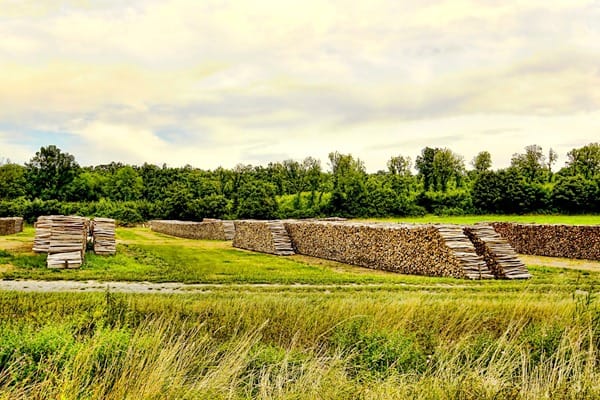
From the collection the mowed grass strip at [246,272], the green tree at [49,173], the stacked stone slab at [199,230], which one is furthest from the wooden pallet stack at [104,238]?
the green tree at [49,173]

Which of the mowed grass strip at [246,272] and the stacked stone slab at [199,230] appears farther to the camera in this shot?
the stacked stone slab at [199,230]

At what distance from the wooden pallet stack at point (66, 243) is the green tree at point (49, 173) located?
40.4 metres

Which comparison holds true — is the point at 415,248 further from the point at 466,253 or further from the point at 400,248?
the point at 466,253

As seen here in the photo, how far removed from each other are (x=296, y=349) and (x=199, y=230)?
34.0 m

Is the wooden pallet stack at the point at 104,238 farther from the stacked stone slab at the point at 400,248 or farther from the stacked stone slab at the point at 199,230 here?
the stacked stone slab at the point at 199,230

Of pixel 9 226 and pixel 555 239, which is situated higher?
pixel 9 226

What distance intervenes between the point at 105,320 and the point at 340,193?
45.3 m

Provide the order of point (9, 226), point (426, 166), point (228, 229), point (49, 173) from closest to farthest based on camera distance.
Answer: point (9, 226)
point (228, 229)
point (49, 173)
point (426, 166)

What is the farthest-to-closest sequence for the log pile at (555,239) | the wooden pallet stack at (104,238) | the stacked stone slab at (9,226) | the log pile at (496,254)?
the stacked stone slab at (9,226)
the log pile at (555,239)
the wooden pallet stack at (104,238)
the log pile at (496,254)

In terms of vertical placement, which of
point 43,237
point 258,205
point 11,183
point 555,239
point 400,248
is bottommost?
point 555,239

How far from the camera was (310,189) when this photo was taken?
6028 centimetres

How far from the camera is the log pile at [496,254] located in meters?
16.5

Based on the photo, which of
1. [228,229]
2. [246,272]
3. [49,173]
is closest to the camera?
[246,272]

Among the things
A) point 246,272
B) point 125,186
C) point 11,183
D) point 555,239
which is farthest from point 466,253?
point 125,186
